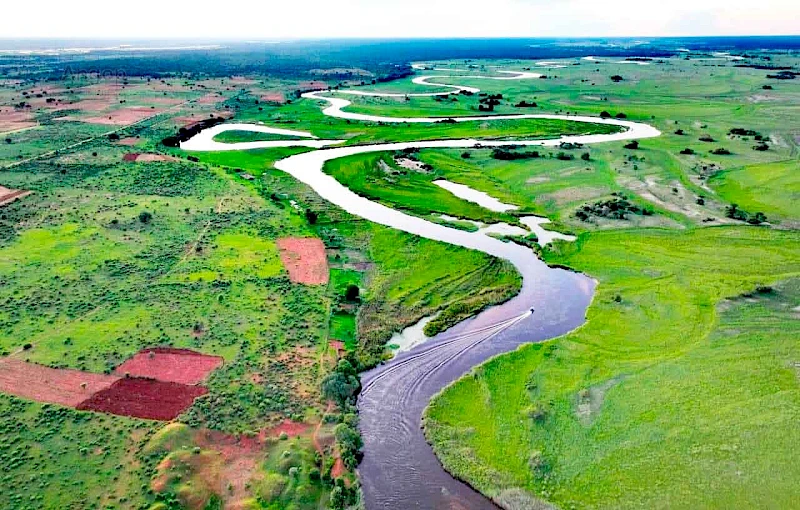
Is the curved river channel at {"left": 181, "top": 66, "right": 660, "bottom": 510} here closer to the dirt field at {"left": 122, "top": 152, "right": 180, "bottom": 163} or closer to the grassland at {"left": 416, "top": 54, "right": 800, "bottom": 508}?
the grassland at {"left": 416, "top": 54, "right": 800, "bottom": 508}

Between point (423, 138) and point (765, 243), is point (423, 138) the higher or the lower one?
the higher one

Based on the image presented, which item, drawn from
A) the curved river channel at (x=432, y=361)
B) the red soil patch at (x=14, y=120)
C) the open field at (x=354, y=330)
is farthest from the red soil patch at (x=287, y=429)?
the red soil patch at (x=14, y=120)

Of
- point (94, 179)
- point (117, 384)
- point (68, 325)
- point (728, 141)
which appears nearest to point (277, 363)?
point (117, 384)

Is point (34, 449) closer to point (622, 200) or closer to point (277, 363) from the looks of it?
point (277, 363)

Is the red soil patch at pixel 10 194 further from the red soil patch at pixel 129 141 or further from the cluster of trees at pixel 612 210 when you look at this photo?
the cluster of trees at pixel 612 210

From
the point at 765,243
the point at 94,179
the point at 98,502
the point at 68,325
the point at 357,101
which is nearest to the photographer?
the point at 98,502

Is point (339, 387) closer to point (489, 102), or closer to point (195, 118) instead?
point (195, 118)

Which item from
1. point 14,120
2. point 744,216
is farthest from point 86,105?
point 744,216
